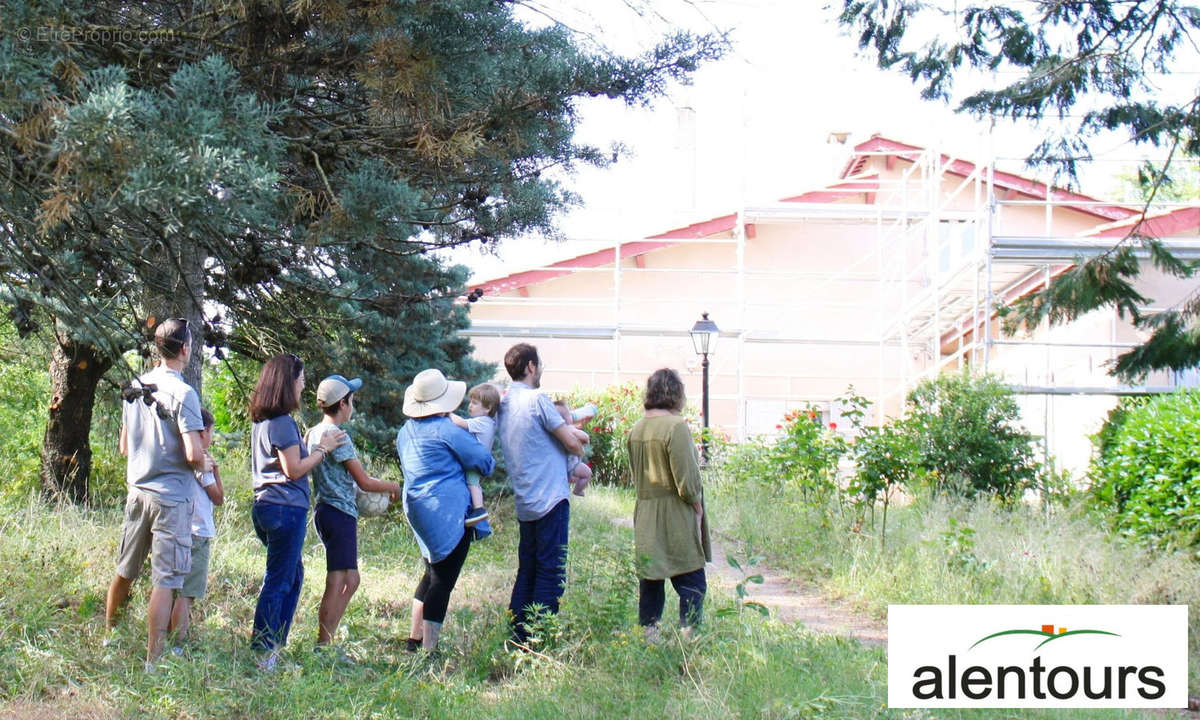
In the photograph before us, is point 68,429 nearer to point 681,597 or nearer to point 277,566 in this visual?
point 277,566

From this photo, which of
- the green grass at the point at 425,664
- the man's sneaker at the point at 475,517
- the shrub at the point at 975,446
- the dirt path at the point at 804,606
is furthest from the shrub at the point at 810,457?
the man's sneaker at the point at 475,517

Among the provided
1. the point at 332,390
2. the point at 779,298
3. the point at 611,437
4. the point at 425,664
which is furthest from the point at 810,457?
the point at 779,298

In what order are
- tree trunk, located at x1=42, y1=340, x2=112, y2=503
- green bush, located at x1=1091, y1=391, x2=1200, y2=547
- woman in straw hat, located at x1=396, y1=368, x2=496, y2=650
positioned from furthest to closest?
1. tree trunk, located at x1=42, y1=340, x2=112, y2=503
2. green bush, located at x1=1091, y1=391, x2=1200, y2=547
3. woman in straw hat, located at x1=396, y1=368, x2=496, y2=650

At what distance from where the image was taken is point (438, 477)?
539 cm

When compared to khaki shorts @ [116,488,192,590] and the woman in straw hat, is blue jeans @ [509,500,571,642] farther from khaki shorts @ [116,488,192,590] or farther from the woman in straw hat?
khaki shorts @ [116,488,192,590]

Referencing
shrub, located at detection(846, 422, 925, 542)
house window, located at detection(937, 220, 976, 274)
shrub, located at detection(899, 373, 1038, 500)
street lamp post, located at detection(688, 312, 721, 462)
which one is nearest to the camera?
shrub, located at detection(846, 422, 925, 542)

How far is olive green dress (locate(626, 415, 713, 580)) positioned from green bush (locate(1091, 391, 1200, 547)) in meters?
3.53

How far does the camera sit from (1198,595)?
623 cm

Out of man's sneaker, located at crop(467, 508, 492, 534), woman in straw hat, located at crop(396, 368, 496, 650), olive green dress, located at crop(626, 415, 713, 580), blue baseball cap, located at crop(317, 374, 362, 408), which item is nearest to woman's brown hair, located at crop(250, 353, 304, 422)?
blue baseball cap, located at crop(317, 374, 362, 408)

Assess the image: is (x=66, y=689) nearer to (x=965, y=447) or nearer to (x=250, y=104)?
(x=250, y=104)

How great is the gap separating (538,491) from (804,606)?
2454 millimetres

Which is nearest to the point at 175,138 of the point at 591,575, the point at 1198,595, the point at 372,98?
the point at 372,98

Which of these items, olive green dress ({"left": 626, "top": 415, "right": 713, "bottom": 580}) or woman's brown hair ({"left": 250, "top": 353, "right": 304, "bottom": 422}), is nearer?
woman's brown hair ({"left": 250, "top": 353, "right": 304, "bottom": 422})

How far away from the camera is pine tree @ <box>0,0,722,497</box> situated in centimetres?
310
